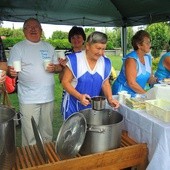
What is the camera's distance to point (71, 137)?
1758mm

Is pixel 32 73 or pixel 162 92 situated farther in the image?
pixel 32 73

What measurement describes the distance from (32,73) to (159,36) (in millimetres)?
14130

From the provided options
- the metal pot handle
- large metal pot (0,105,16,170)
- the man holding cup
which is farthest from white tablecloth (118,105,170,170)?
the man holding cup

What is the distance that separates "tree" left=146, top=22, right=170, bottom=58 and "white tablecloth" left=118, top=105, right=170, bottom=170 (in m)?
13.7

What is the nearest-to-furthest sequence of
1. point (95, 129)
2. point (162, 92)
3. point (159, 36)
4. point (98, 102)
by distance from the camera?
point (95, 129) < point (98, 102) < point (162, 92) < point (159, 36)

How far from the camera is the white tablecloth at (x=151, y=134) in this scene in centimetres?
169

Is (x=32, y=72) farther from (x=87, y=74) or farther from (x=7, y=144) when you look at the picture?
(x=7, y=144)

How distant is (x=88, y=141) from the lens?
171 centimetres

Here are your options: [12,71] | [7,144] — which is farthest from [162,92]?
[12,71]

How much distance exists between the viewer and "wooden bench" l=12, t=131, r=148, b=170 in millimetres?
1632

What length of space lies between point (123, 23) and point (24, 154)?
4.74 m

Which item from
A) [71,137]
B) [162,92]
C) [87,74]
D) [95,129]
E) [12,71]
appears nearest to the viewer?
[95,129]

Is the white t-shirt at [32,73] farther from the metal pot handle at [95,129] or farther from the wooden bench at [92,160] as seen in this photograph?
the metal pot handle at [95,129]

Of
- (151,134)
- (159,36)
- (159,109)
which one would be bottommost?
(151,134)
